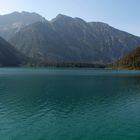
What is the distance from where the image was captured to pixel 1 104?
65688 millimetres

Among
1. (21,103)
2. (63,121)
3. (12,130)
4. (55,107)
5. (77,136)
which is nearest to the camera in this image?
(77,136)

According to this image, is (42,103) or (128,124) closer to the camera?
(128,124)

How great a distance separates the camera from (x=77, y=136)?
130 ft

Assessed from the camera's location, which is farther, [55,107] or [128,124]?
[55,107]

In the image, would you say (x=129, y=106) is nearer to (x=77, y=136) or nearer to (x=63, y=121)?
(x=63, y=121)

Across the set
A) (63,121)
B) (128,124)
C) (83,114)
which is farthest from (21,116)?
(128,124)

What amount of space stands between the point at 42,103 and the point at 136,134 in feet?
109

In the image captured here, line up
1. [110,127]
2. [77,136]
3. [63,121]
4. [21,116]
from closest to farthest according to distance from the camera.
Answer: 1. [77,136]
2. [110,127]
3. [63,121]
4. [21,116]

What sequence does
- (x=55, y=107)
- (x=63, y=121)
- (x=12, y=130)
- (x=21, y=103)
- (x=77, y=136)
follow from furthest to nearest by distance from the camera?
(x=21, y=103)
(x=55, y=107)
(x=63, y=121)
(x=12, y=130)
(x=77, y=136)

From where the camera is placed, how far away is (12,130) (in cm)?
4216

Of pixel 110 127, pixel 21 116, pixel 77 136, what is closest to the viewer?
pixel 77 136

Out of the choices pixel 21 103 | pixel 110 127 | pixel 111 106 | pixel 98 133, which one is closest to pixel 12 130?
pixel 98 133

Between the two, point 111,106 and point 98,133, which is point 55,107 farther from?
point 98,133

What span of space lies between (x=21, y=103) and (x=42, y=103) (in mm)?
5972
